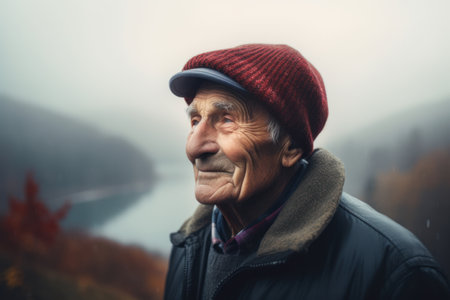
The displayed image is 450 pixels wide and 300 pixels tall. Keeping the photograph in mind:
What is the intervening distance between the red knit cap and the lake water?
2.68 meters

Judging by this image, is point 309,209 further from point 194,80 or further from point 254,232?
point 194,80

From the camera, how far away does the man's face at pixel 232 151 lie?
1257 mm

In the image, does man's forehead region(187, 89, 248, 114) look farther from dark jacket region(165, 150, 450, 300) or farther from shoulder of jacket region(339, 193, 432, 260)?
shoulder of jacket region(339, 193, 432, 260)

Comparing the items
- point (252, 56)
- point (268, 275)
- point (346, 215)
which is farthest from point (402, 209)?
point (252, 56)

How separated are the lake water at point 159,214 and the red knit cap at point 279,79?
2.68 meters

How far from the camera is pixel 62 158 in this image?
4156 mm

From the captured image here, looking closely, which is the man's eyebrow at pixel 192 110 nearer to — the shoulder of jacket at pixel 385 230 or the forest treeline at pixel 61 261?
the shoulder of jacket at pixel 385 230

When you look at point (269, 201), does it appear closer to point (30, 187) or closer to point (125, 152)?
point (125, 152)

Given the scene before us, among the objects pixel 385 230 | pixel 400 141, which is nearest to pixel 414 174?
pixel 400 141

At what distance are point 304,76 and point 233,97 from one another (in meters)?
0.33

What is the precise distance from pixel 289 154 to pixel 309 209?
0.27 metres

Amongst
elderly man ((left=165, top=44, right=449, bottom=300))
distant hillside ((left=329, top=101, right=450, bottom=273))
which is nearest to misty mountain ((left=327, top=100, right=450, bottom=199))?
distant hillside ((left=329, top=101, right=450, bottom=273))

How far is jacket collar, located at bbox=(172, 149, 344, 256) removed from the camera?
110 centimetres

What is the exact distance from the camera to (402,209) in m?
2.94
